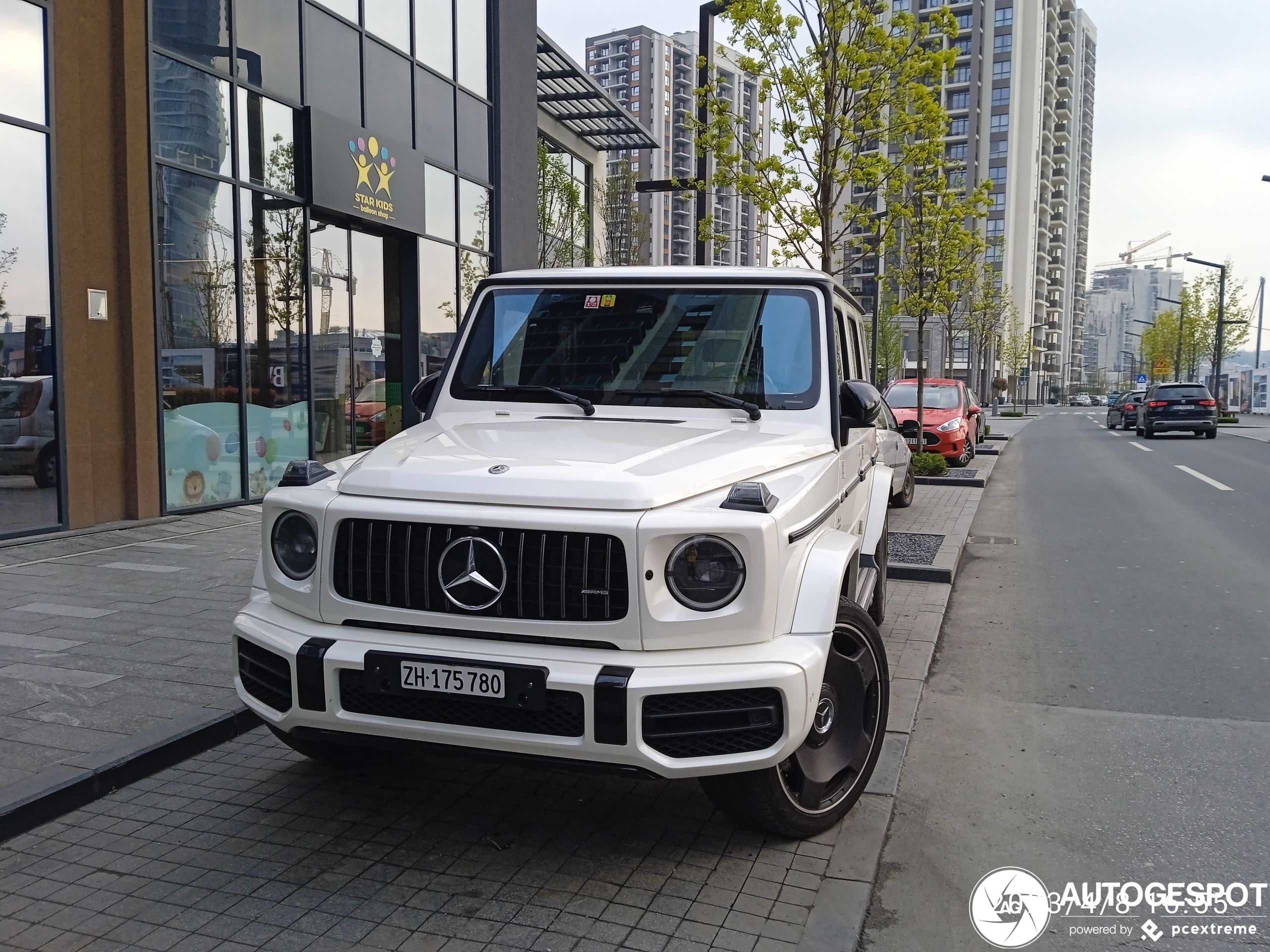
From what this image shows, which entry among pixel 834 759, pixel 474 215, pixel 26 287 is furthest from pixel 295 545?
pixel 474 215

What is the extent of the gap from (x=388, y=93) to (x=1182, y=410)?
968 inches

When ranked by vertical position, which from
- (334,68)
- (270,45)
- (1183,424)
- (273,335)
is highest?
(334,68)

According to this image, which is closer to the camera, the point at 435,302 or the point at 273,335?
the point at 273,335

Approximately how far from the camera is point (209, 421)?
36.6 feet

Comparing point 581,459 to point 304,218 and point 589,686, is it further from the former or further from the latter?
point 304,218

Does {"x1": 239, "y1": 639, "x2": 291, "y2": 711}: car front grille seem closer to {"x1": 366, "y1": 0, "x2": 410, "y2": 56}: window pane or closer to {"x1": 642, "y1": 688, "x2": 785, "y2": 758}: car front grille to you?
{"x1": 642, "y1": 688, "x2": 785, "y2": 758}: car front grille

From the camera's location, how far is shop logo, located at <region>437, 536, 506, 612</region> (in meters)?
3.16

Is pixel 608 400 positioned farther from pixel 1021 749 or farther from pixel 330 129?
pixel 330 129

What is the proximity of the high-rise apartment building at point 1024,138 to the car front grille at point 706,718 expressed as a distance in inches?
2985

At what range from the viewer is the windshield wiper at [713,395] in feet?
13.8

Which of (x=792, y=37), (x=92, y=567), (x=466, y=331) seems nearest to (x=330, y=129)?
(x=792, y=37)

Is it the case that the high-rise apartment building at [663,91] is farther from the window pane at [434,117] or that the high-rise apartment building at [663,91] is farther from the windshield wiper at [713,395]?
the windshield wiper at [713,395]

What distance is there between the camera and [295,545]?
3.50 m

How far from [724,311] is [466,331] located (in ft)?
4.04
